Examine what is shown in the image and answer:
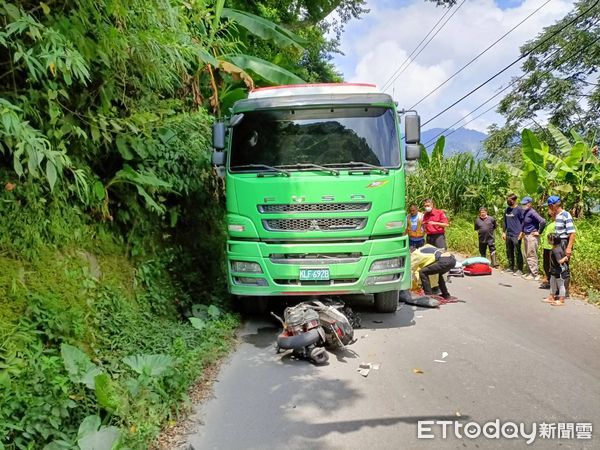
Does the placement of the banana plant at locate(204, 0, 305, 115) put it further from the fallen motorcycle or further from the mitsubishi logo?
the fallen motorcycle

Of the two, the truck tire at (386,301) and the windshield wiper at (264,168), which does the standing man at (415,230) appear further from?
the windshield wiper at (264,168)

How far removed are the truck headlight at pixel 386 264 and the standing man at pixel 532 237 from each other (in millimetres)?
4908

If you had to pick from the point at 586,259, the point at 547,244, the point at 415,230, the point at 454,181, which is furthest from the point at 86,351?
the point at 454,181

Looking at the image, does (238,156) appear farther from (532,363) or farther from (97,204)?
(532,363)

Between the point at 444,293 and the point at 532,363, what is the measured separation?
282cm

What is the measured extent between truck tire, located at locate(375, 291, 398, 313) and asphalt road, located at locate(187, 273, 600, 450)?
0.26m

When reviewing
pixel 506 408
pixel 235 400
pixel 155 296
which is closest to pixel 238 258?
pixel 155 296

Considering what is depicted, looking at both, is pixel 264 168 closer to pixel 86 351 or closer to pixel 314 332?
pixel 314 332

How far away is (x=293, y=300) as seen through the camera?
6504 mm

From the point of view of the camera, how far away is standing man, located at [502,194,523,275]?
373 inches

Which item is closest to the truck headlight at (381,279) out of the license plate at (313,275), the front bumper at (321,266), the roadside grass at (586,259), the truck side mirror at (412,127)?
the front bumper at (321,266)

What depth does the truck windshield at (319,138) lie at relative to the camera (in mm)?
5473

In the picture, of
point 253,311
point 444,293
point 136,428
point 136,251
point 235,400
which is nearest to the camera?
point 136,428

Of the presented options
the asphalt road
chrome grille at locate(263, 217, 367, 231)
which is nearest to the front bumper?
chrome grille at locate(263, 217, 367, 231)
